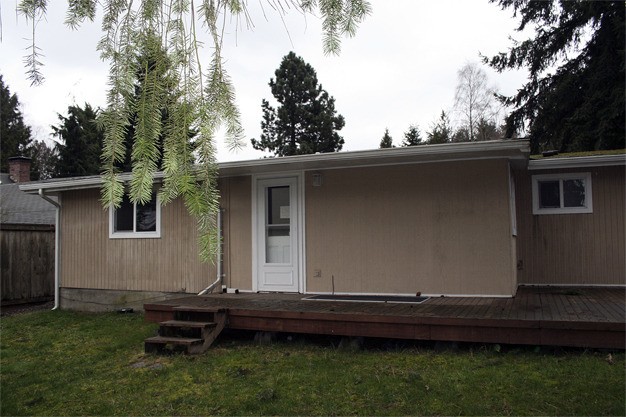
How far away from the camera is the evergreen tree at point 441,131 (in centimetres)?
2238

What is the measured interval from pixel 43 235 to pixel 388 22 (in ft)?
36.7

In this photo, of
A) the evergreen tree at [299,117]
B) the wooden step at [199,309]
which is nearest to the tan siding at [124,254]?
the wooden step at [199,309]

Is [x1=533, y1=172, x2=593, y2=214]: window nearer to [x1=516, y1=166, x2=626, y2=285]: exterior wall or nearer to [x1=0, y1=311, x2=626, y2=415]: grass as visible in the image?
[x1=516, y1=166, x2=626, y2=285]: exterior wall

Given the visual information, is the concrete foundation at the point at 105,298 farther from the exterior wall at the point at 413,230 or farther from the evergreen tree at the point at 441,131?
the evergreen tree at the point at 441,131

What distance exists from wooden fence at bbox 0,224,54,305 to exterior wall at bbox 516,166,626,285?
33.4 feet

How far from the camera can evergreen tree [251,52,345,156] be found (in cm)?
1847

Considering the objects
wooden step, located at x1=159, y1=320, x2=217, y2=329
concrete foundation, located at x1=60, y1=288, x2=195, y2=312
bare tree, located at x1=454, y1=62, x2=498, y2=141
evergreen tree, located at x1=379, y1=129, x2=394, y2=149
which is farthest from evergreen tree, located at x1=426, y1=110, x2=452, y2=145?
wooden step, located at x1=159, y1=320, x2=217, y2=329

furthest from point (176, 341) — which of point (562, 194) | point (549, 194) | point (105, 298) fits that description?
point (562, 194)

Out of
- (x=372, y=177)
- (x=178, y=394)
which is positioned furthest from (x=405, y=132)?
(x=178, y=394)

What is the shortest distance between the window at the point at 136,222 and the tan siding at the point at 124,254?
11 cm

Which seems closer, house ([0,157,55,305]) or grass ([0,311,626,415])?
grass ([0,311,626,415])

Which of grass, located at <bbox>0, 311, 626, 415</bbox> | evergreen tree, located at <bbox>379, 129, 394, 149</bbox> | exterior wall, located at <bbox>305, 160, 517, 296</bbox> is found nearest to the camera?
grass, located at <bbox>0, 311, 626, 415</bbox>

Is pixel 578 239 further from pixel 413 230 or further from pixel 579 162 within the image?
pixel 413 230

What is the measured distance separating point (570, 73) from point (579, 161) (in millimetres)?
8076
